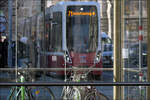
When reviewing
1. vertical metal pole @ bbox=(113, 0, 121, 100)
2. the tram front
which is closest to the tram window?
the tram front

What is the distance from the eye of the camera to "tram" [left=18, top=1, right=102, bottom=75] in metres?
5.84

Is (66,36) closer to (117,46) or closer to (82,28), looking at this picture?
(82,28)

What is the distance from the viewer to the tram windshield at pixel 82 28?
5.91m

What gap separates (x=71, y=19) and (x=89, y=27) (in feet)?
1.18

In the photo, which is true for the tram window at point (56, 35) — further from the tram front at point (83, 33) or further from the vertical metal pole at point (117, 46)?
the vertical metal pole at point (117, 46)

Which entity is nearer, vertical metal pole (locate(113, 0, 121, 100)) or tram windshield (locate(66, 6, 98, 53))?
vertical metal pole (locate(113, 0, 121, 100))

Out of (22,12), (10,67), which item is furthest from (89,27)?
(10,67)

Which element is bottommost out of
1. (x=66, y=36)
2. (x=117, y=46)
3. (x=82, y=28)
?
(x=117, y=46)

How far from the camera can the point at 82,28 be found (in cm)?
596

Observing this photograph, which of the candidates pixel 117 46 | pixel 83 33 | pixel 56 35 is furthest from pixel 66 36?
pixel 117 46

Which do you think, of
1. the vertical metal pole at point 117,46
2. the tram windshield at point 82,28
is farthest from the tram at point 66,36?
the vertical metal pole at point 117,46

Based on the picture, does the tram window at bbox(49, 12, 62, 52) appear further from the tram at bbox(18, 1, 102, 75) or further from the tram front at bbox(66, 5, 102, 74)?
the tram front at bbox(66, 5, 102, 74)

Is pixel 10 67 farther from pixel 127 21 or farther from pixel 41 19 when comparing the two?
pixel 127 21

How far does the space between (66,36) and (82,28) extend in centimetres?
33
